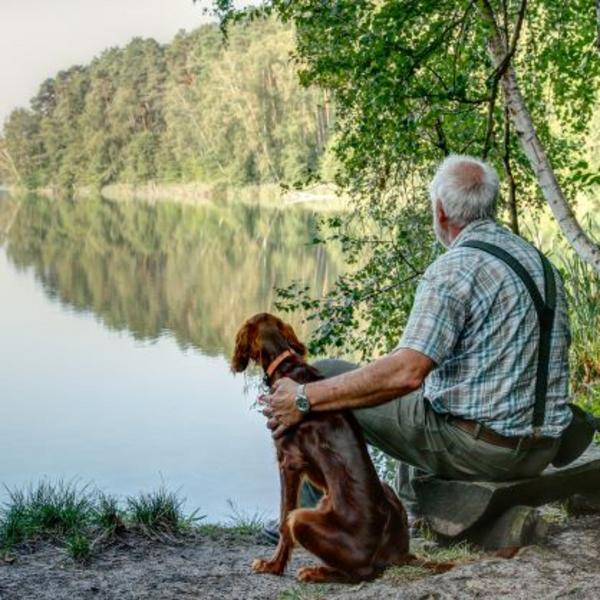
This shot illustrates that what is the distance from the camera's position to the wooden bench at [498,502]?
13.7 feet

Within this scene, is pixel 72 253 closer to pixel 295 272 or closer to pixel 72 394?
pixel 295 272

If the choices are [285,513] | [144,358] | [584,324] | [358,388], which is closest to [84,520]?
[285,513]

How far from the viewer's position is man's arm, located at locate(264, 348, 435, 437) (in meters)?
3.71

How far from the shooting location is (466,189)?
13.0 feet

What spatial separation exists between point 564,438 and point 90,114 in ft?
378

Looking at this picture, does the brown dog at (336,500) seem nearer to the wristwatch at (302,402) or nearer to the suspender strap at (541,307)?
the wristwatch at (302,402)

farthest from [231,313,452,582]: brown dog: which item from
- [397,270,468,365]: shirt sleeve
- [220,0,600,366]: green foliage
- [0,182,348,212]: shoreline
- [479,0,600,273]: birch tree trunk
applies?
[0,182,348,212]: shoreline

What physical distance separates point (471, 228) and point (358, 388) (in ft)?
2.46

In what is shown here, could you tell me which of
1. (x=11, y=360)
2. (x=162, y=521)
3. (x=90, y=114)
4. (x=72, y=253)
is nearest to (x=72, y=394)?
(x=11, y=360)

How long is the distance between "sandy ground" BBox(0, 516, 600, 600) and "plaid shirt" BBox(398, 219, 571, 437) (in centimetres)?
52

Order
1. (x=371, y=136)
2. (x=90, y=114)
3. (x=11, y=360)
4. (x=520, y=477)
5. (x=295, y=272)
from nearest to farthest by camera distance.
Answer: (x=520, y=477) → (x=371, y=136) → (x=11, y=360) → (x=295, y=272) → (x=90, y=114)

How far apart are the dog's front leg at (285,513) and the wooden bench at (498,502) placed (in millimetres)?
650

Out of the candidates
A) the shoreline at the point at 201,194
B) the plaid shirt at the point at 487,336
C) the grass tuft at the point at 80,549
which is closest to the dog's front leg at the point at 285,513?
the plaid shirt at the point at 487,336

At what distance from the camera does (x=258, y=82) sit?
7369 centimetres
